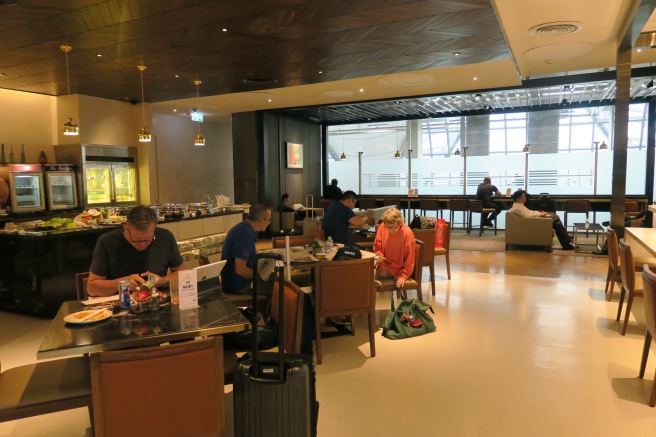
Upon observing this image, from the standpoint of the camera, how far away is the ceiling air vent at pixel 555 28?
5520 millimetres

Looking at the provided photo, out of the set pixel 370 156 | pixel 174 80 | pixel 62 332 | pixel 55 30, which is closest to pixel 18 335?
pixel 62 332

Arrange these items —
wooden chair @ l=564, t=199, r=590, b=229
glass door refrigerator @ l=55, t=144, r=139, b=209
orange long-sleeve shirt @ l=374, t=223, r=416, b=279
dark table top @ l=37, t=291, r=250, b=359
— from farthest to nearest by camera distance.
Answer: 1. wooden chair @ l=564, t=199, r=590, b=229
2. glass door refrigerator @ l=55, t=144, r=139, b=209
3. orange long-sleeve shirt @ l=374, t=223, r=416, b=279
4. dark table top @ l=37, t=291, r=250, b=359

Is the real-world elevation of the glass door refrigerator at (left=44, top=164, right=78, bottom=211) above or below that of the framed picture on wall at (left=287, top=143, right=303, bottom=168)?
below

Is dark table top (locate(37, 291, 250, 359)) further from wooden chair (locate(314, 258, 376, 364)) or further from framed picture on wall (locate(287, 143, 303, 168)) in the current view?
framed picture on wall (locate(287, 143, 303, 168))

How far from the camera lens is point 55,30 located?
5.00 metres

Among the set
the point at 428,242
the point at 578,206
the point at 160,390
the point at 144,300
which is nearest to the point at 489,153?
the point at 578,206

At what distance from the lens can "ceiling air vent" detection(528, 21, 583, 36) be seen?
5520 mm

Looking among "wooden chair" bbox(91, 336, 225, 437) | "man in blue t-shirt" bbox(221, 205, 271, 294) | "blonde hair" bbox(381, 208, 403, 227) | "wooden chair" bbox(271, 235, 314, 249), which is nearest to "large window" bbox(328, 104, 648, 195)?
"wooden chair" bbox(271, 235, 314, 249)

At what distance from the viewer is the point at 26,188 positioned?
804 centimetres

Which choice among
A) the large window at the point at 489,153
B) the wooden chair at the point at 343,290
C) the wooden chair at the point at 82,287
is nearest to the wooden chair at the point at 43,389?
the wooden chair at the point at 82,287

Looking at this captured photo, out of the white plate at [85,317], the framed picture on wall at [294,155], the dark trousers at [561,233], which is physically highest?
the framed picture on wall at [294,155]

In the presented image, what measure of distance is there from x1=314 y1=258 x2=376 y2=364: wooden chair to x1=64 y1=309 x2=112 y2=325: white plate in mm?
1694

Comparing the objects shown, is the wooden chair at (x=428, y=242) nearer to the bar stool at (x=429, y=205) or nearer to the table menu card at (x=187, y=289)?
the table menu card at (x=187, y=289)

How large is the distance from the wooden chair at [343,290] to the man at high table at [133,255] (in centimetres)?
115
